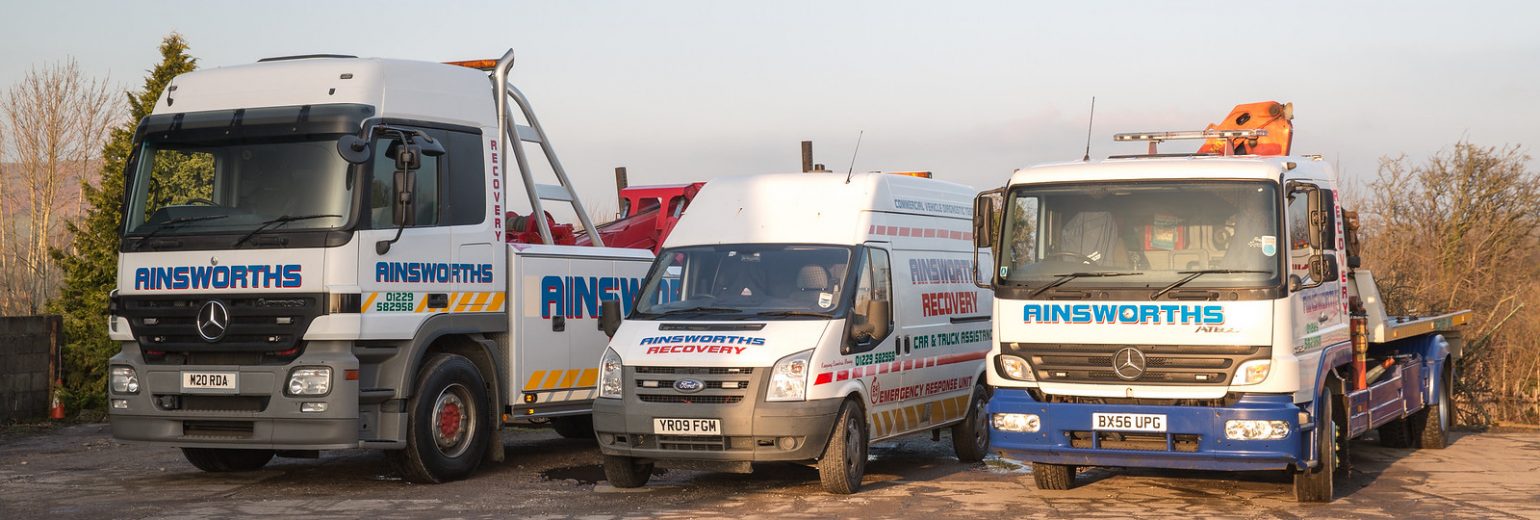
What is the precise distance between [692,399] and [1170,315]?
3307mm

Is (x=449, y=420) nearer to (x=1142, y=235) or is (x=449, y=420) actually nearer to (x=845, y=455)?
(x=845, y=455)

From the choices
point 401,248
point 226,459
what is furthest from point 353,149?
point 226,459

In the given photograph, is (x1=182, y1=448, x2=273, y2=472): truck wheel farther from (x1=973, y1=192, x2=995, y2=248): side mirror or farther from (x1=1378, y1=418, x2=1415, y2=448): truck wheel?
(x1=1378, y1=418, x2=1415, y2=448): truck wheel

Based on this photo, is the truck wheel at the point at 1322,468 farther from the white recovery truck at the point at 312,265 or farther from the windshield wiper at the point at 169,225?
the windshield wiper at the point at 169,225

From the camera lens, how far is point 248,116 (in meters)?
10.8

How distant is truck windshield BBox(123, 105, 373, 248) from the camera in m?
10.5

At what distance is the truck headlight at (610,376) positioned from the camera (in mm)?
10531

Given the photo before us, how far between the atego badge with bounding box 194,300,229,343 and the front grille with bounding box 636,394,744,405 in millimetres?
3059

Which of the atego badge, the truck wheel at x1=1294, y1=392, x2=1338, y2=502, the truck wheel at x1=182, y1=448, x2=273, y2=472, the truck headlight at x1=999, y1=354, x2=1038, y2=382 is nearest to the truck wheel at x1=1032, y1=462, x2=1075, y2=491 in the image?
the truck headlight at x1=999, y1=354, x2=1038, y2=382

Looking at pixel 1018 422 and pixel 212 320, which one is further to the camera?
pixel 212 320

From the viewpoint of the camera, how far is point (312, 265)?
10.4m

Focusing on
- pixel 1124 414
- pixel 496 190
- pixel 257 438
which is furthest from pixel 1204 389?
pixel 257 438

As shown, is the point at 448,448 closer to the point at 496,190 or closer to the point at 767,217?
the point at 496,190

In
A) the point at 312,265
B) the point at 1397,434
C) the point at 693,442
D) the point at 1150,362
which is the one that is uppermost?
the point at 312,265
